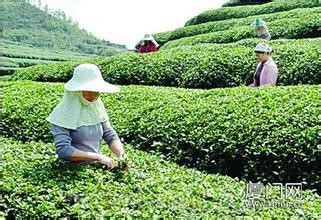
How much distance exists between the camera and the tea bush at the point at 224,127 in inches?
269

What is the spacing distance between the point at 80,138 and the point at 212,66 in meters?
8.00

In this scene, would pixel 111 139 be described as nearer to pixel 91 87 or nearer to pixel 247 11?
pixel 91 87

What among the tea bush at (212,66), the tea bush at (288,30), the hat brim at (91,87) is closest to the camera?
the hat brim at (91,87)

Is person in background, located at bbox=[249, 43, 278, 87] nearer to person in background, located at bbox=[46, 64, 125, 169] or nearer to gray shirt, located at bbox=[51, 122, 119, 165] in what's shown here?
gray shirt, located at bbox=[51, 122, 119, 165]

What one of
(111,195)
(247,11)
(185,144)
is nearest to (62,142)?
(111,195)

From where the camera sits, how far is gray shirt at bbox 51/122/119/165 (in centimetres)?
496

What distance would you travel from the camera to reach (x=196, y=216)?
438 cm

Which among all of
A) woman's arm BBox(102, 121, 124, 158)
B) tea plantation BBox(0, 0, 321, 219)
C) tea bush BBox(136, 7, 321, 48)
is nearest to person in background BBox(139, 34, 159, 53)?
tea plantation BBox(0, 0, 321, 219)

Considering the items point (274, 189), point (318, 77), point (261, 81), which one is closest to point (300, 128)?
point (274, 189)

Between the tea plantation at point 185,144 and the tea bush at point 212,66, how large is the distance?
0.09 ft

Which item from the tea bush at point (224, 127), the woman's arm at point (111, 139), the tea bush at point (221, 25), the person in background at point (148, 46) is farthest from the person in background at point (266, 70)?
the tea bush at point (221, 25)

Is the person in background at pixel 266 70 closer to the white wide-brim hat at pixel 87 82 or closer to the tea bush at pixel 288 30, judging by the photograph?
the white wide-brim hat at pixel 87 82

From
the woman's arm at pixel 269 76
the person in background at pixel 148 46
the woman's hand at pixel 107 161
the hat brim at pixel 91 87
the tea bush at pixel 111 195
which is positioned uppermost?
the person in background at pixel 148 46

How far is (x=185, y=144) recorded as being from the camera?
7738 millimetres
